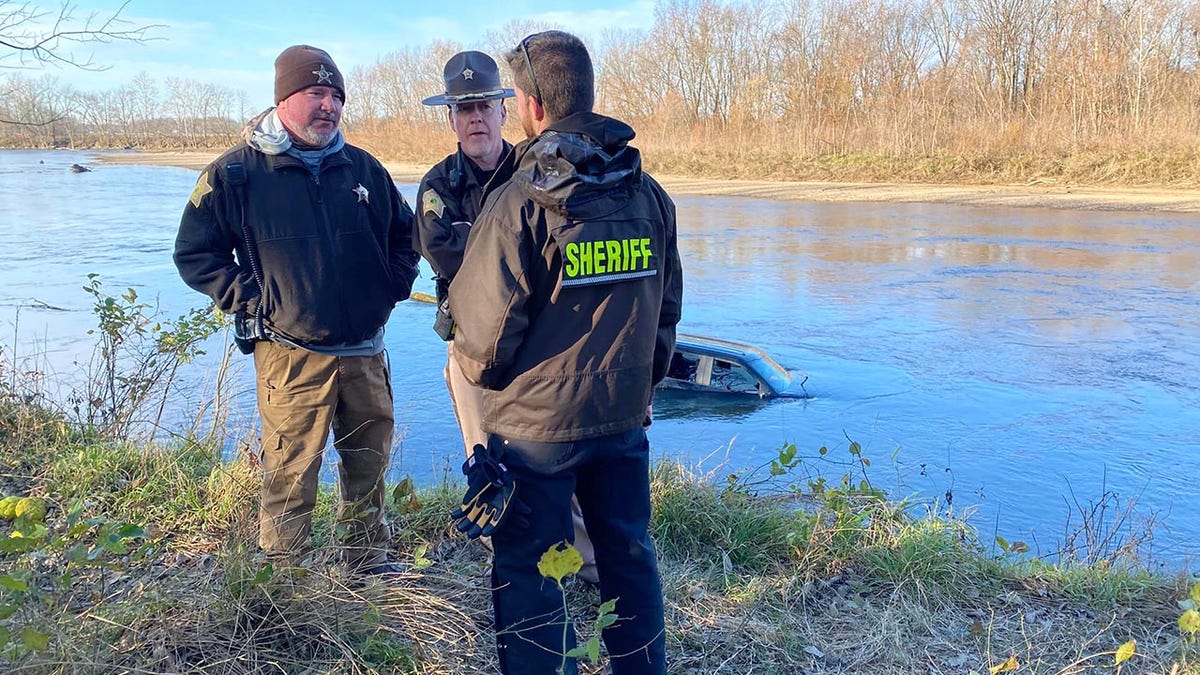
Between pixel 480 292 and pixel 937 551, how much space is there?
2589 mm

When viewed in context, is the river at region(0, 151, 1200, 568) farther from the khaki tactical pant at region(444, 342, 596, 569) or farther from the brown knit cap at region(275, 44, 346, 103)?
the brown knit cap at region(275, 44, 346, 103)

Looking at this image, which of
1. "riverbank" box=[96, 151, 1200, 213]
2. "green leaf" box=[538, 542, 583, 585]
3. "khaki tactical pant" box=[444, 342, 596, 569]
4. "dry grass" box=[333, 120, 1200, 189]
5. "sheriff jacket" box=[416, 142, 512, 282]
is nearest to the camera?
"green leaf" box=[538, 542, 583, 585]

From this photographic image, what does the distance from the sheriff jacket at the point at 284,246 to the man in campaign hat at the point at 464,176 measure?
32 centimetres

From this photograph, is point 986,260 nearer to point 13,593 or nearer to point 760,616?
point 760,616

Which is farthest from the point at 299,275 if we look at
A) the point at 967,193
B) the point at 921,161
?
the point at 921,161

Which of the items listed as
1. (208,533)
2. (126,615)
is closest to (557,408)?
(126,615)

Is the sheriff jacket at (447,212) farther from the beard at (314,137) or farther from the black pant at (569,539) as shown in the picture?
the black pant at (569,539)

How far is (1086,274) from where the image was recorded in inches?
514

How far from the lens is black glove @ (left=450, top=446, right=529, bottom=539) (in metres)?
2.28

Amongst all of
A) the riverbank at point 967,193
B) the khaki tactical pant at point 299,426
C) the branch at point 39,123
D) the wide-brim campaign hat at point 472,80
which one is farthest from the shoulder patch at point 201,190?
the riverbank at point 967,193

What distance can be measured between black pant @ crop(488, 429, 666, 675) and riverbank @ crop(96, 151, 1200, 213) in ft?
73.1

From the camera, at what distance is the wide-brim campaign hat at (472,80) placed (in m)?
3.18

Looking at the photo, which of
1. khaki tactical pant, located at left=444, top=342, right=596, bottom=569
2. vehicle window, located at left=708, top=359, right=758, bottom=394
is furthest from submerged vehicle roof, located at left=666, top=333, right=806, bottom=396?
khaki tactical pant, located at left=444, top=342, right=596, bottom=569

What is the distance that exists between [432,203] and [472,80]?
1.65 feet
